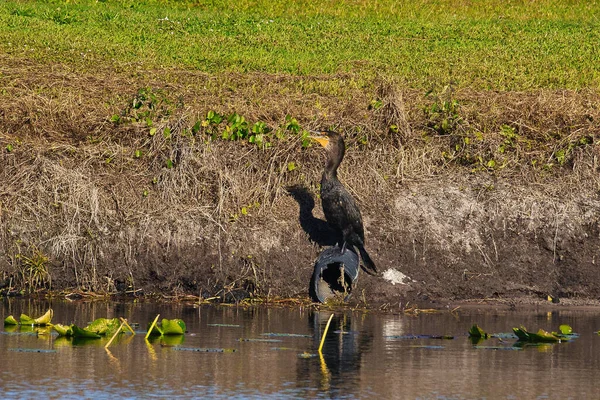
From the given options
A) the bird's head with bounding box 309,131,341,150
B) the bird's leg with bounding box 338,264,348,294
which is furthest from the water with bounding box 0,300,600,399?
the bird's head with bounding box 309,131,341,150

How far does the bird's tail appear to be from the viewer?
43.8 ft

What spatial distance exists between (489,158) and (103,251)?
467 centimetres

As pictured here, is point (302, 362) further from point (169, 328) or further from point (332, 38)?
point (332, 38)

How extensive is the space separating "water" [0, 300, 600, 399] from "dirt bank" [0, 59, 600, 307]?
4.03 feet

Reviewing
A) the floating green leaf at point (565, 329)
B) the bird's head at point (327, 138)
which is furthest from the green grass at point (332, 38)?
the floating green leaf at point (565, 329)

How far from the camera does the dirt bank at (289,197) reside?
13375mm

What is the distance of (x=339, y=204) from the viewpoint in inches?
510

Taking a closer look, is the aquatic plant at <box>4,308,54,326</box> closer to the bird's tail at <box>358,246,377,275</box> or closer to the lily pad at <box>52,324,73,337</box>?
the lily pad at <box>52,324,73,337</box>

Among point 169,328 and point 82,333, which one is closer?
point 82,333

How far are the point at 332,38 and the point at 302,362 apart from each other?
15.3 meters

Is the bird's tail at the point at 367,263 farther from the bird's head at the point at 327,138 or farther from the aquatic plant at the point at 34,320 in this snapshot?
the aquatic plant at the point at 34,320

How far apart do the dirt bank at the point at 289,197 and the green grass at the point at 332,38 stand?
3064 millimetres

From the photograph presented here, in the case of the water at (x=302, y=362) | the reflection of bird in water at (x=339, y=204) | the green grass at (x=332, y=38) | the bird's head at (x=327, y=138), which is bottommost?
the water at (x=302, y=362)

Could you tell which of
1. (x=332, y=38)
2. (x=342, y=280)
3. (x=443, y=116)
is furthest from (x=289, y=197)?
(x=332, y=38)
